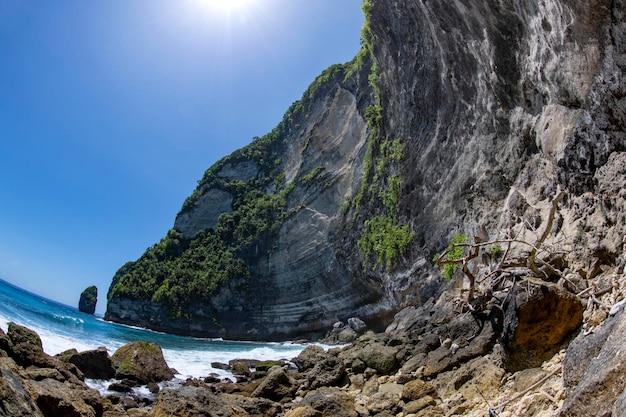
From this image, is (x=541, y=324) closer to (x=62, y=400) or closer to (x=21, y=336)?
(x=62, y=400)

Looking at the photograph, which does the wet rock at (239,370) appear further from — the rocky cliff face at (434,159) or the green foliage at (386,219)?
the green foliage at (386,219)

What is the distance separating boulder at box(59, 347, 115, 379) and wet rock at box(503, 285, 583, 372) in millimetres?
10371

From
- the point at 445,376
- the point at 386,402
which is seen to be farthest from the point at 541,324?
the point at 386,402

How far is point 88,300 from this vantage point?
7744 cm

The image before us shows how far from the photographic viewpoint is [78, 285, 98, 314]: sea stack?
3049 inches

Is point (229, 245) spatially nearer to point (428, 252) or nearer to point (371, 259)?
point (371, 259)

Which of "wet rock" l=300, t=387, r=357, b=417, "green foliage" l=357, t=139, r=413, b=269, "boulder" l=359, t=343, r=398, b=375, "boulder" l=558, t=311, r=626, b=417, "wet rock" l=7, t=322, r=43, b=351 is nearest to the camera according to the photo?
"boulder" l=558, t=311, r=626, b=417

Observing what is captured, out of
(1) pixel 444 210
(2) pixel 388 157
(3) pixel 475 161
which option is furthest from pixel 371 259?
(3) pixel 475 161

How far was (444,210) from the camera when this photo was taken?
2020cm

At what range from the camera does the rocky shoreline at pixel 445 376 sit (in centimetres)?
430

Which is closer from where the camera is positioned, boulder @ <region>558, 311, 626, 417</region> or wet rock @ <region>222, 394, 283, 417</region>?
boulder @ <region>558, 311, 626, 417</region>

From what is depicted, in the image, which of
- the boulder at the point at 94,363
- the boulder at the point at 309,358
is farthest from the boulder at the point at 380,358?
the boulder at the point at 94,363

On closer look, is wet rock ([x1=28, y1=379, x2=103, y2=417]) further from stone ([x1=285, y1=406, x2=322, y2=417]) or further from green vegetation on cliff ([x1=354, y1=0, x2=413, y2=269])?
green vegetation on cliff ([x1=354, y1=0, x2=413, y2=269])

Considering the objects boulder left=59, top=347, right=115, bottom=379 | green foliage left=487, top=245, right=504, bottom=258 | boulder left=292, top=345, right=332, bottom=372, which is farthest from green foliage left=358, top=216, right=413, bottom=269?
boulder left=59, top=347, right=115, bottom=379
